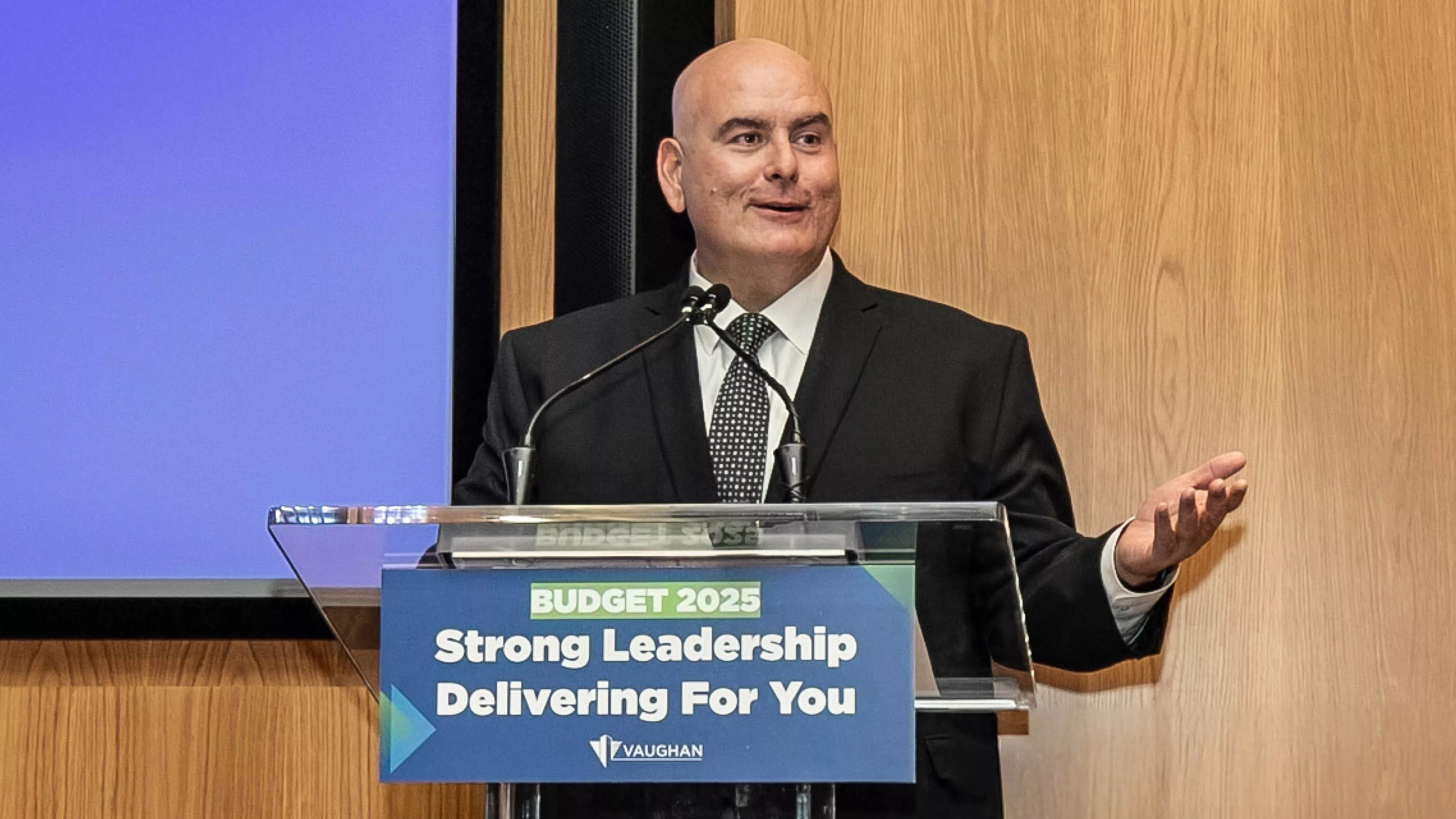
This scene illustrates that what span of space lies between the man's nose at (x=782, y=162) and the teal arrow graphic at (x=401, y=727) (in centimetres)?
110

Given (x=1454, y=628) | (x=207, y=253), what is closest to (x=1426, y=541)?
(x=1454, y=628)

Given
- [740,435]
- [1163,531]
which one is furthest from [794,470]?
[740,435]

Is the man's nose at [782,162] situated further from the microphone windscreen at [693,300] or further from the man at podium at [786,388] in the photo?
the microphone windscreen at [693,300]

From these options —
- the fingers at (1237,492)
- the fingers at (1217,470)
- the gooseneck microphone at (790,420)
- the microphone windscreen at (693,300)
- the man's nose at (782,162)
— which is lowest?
the fingers at (1237,492)

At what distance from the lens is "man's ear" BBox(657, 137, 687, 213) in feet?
7.73

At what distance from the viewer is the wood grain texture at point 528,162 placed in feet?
8.25

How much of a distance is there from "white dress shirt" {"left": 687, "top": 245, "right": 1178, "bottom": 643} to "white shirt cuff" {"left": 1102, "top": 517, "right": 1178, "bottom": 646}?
266mm

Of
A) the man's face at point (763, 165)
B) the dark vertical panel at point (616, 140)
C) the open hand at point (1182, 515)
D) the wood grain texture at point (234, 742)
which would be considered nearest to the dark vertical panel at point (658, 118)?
the dark vertical panel at point (616, 140)

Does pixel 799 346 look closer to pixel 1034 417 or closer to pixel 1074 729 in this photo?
pixel 1034 417

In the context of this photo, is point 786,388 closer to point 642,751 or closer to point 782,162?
point 782,162

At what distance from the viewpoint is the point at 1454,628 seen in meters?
A: 2.34

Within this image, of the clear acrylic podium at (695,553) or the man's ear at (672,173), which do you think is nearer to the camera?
the clear acrylic podium at (695,553)

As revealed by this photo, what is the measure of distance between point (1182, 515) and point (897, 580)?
37 centimetres

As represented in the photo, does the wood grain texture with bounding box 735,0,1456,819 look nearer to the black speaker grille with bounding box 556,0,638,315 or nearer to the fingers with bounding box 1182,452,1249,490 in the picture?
the black speaker grille with bounding box 556,0,638,315
